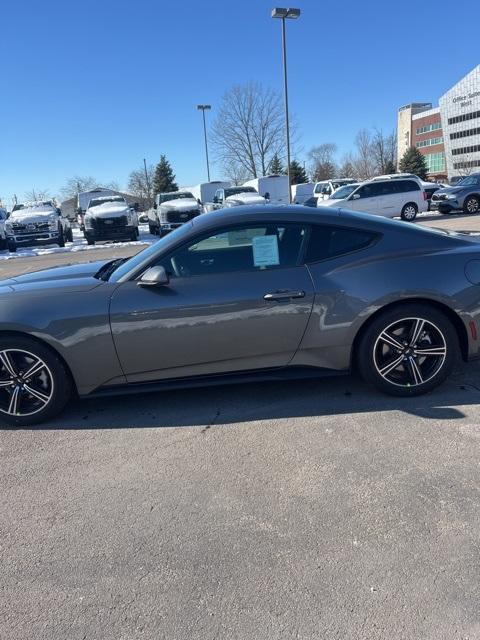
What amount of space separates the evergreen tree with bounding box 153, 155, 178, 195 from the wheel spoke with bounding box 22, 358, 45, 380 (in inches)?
2524

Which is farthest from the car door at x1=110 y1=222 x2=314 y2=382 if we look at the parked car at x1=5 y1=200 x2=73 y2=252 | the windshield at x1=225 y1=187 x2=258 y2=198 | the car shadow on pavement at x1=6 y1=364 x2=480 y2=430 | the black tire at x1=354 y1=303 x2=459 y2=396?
the windshield at x1=225 y1=187 x2=258 y2=198

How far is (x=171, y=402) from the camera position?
3814mm

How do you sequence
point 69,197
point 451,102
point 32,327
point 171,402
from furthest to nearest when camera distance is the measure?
point 69,197 < point 451,102 < point 171,402 < point 32,327

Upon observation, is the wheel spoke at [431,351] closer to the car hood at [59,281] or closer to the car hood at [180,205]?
the car hood at [59,281]

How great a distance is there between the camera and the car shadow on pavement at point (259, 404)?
350 centimetres

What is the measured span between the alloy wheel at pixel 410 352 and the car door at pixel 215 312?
0.64 metres

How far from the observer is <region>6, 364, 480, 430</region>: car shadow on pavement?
3.50 meters

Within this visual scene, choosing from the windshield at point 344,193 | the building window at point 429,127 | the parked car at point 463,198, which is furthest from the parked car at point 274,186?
the building window at point 429,127

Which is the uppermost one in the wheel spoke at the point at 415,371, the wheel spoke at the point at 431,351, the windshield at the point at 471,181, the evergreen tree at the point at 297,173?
the evergreen tree at the point at 297,173

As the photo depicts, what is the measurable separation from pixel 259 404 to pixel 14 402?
1764mm

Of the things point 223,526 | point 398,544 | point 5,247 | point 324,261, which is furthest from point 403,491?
point 5,247

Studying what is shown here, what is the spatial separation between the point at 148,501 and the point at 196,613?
804 millimetres

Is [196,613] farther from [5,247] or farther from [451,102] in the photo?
[451,102]

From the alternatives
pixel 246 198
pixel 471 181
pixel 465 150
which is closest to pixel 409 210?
pixel 471 181
